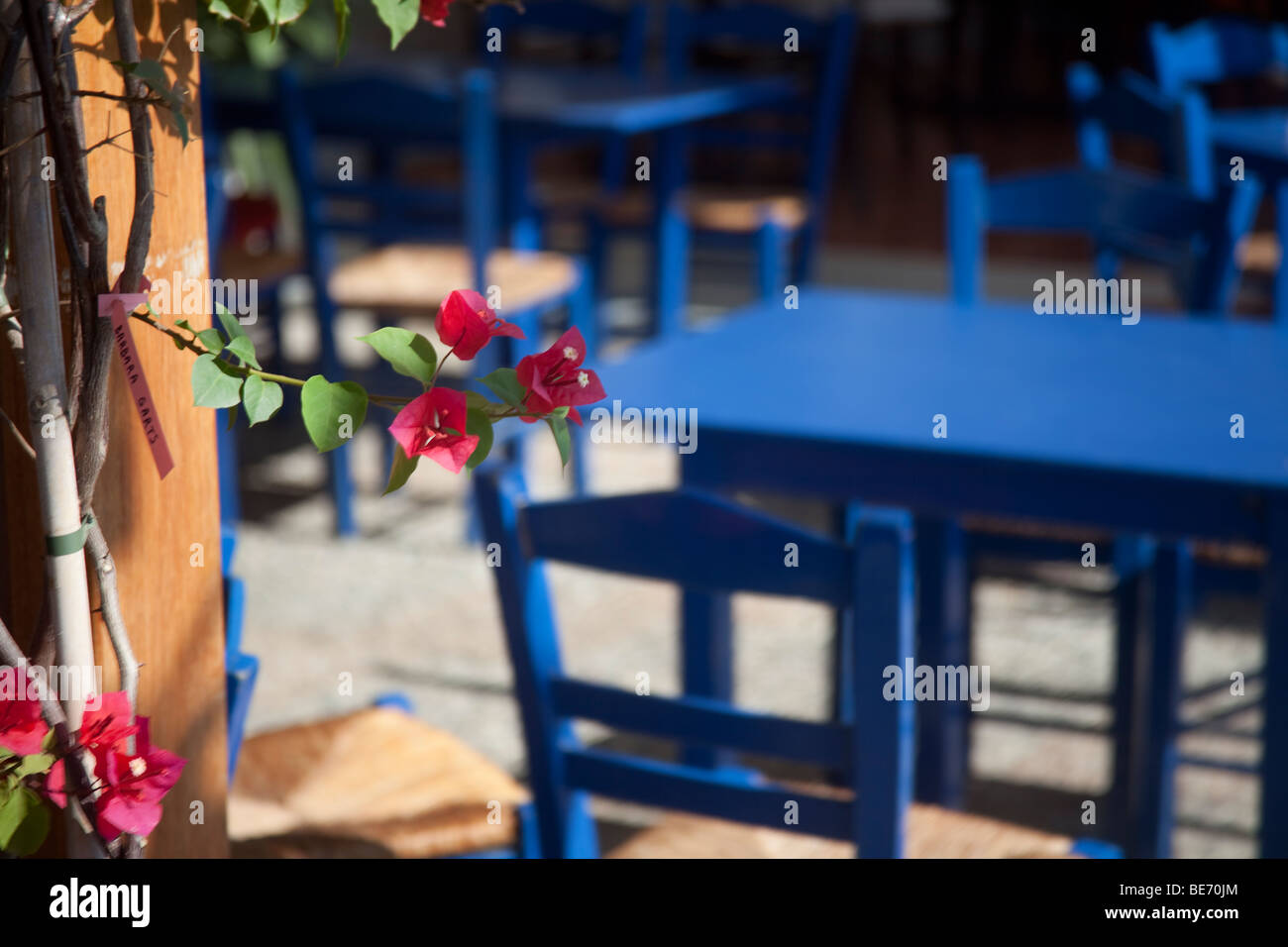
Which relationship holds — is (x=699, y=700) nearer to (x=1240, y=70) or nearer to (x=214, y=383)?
(x=214, y=383)

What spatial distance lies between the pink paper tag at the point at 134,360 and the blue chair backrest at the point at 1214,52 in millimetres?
3777

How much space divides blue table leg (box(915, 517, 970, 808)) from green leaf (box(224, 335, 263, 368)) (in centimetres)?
145

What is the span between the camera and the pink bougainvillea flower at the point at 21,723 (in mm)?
708

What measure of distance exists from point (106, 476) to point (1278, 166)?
3029 millimetres

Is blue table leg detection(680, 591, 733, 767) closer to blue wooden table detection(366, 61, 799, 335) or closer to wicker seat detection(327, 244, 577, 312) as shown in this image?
wicker seat detection(327, 244, 577, 312)

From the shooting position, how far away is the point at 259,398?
0.70m

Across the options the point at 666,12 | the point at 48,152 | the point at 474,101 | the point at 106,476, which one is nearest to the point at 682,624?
the point at 106,476

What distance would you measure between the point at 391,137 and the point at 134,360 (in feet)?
8.72

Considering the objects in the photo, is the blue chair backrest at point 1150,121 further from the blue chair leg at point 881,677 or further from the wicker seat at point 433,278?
the blue chair leg at point 881,677

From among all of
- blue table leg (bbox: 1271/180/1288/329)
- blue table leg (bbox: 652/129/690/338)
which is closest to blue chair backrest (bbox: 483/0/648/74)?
blue table leg (bbox: 652/129/690/338)

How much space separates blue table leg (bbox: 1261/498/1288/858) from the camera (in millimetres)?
1436

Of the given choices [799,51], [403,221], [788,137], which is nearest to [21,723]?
[403,221]
